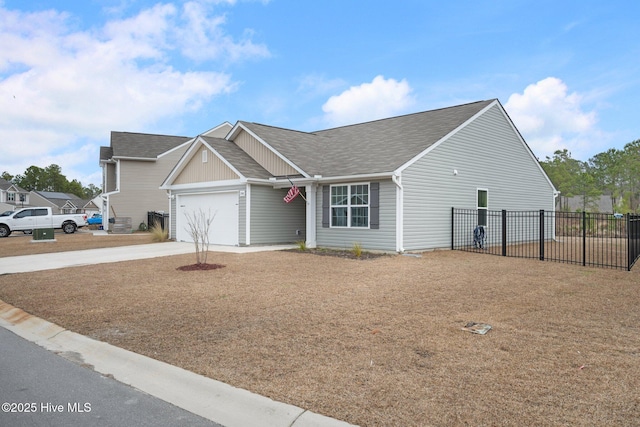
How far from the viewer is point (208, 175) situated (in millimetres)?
18734

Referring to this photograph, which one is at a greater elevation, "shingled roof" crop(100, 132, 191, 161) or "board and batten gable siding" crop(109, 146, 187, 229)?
"shingled roof" crop(100, 132, 191, 161)

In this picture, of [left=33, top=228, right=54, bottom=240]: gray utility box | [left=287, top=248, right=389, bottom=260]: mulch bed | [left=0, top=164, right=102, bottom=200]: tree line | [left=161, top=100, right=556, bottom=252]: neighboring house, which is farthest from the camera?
[left=0, top=164, right=102, bottom=200]: tree line

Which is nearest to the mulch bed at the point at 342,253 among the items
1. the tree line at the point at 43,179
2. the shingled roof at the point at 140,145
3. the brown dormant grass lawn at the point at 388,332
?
the brown dormant grass lawn at the point at 388,332

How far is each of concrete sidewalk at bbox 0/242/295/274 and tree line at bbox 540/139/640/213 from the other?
35.6 meters

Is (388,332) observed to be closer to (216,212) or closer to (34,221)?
(216,212)

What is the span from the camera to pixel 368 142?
18.3 m

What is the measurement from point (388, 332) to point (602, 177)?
59.9 meters

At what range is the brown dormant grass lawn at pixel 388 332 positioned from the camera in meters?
3.85

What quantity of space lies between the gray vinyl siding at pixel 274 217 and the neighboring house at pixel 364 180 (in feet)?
0.14

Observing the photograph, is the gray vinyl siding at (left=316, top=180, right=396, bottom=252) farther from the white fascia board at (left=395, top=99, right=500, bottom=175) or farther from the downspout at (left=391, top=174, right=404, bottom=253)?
the white fascia board at (left=395, top=99, right=500, bottom=175)

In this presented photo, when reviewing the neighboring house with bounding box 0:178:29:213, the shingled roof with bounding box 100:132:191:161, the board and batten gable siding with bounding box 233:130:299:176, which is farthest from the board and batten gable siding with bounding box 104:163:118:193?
the neighboring house with bounding box 0:178:29:213

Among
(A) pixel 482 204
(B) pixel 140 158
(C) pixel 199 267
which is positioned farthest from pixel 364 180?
(B) pixel 140 158

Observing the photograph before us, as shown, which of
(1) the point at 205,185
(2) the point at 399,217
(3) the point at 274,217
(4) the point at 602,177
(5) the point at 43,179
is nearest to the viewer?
(2) the point at 399,217

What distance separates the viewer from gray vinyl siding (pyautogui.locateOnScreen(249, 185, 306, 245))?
680 inches
